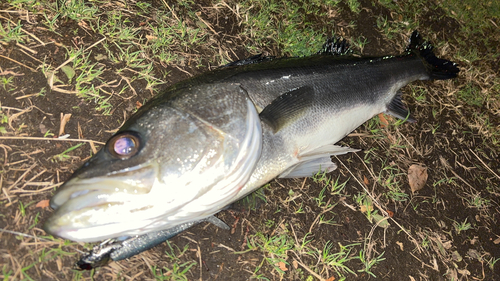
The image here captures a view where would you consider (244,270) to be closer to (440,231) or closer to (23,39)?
(440,231)

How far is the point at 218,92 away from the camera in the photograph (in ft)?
8.49

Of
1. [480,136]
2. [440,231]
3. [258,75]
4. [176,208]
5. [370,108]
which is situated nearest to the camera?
[176,208]

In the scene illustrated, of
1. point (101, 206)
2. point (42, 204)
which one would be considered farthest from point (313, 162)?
point (42, 204)

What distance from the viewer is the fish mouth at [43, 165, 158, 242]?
6.31 ft

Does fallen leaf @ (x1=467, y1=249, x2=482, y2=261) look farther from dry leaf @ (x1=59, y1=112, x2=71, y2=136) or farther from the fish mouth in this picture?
dry leaf @ (x1=59, y1=112, x2=71, y2=136)

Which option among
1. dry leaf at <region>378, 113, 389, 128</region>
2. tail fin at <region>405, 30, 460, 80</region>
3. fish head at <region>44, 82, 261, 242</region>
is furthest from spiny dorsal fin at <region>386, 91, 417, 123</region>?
fish head at <region>44, 82, 261, 242</region>

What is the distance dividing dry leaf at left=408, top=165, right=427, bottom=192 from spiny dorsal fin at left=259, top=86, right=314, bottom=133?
1943 millimetres

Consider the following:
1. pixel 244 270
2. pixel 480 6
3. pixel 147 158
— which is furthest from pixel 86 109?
pixel 480 6

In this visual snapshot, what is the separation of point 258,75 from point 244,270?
1773mm

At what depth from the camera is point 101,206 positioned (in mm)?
1918

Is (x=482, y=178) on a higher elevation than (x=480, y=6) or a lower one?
lower

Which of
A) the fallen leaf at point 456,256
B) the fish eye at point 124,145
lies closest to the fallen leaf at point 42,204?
the fish eye at point 124,145

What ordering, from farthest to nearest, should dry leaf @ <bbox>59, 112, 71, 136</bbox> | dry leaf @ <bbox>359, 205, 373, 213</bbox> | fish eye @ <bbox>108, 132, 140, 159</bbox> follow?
dry leaf @ <bbox>359, 205, 373, 213</bbox>, dry leaf @ <bbox>59, 112, 71, 136</bbox>, fish eye @ <bbox>108, 132, 140, 159</bbox>

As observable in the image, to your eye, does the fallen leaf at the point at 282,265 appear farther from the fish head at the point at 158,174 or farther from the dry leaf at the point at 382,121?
the dry leaf at the point at 382,121
